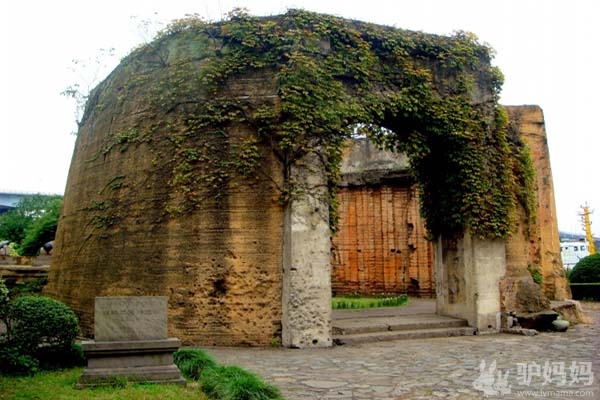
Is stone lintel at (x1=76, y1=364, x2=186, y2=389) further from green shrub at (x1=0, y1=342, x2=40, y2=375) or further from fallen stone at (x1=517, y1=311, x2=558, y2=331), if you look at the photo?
fallen stone at (x1=517, y1=311, x2=558, y2=331)

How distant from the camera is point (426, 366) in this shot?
8.00 meters

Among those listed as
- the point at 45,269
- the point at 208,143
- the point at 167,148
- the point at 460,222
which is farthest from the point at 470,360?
the point at 45,269

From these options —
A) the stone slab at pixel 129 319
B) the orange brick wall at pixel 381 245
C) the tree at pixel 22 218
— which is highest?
the tree at pixel 22 218

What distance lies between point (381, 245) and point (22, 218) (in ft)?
109

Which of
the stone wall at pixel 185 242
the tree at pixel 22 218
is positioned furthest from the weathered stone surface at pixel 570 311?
the tree at pixel 22 218

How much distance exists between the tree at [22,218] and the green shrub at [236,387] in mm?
38308

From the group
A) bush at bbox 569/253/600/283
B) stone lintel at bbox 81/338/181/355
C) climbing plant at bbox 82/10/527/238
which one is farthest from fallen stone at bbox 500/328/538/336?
bush at bbox 569/253/600/283

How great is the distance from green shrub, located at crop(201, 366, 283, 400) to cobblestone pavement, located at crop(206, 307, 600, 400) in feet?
1.53

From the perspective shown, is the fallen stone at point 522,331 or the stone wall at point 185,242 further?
the fallen stone at point 522,331

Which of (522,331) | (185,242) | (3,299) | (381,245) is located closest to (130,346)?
(3,299)

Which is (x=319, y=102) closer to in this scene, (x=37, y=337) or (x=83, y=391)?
(x=37, y=337)

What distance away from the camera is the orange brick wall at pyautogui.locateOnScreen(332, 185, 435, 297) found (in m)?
20.8

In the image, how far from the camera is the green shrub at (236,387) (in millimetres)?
5598

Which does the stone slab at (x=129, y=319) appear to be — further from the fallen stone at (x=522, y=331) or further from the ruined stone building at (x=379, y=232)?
the ruined stone building at (x=379, y=232)
